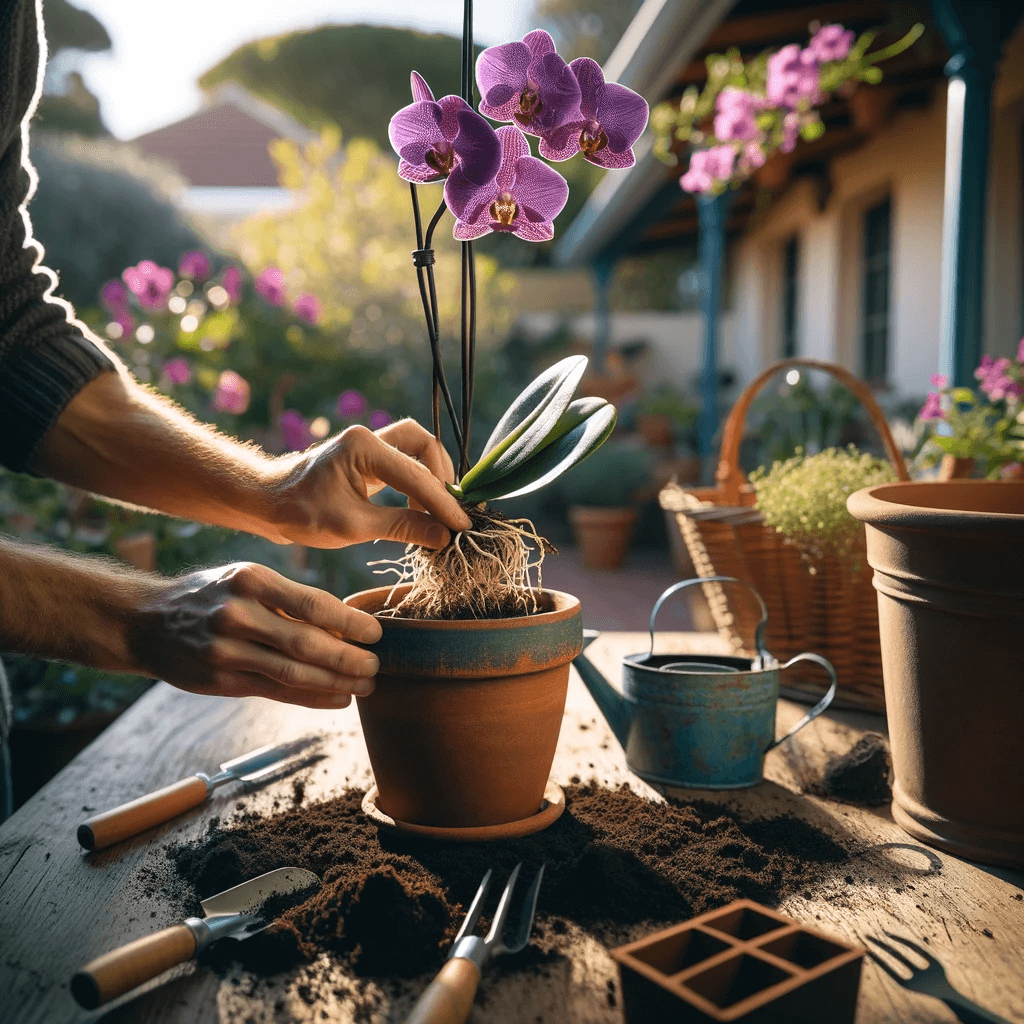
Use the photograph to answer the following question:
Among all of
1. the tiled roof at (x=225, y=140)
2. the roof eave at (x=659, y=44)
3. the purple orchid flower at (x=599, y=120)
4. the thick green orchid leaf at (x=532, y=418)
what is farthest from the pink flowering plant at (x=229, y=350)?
the tiled roof at (x=225, y=140)

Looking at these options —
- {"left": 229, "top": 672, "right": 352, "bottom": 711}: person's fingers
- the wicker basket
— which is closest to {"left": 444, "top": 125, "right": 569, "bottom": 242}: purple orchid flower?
{"left": 229, "top": 672, "right": 352, "bottom": 711}: person's fingers

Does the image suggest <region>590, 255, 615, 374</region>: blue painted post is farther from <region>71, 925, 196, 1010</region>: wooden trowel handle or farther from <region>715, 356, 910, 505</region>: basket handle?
<region>71, 925, 196, 1010</region>: wooden trowel handle

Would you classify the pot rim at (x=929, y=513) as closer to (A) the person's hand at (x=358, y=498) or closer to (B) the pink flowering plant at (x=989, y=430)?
(A) the person's hand at (x=358, y=498)

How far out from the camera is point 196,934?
68 cm

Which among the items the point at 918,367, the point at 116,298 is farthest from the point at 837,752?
the point at 918,367

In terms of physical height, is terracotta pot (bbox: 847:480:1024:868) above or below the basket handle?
below

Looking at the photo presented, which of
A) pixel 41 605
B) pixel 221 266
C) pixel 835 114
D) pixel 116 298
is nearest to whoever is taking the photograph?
pixel 41 605

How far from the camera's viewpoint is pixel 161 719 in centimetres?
131

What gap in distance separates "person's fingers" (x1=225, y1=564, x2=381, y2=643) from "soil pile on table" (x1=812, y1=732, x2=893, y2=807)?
578 mm

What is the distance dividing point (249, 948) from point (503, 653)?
334mm

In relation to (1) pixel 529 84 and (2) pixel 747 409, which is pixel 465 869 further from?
(2) pixel 747 409

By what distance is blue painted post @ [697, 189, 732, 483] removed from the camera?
5727mm

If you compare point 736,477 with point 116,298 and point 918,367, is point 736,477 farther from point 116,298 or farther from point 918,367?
point 918,367

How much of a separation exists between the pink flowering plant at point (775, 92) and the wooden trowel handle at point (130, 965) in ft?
9.78
